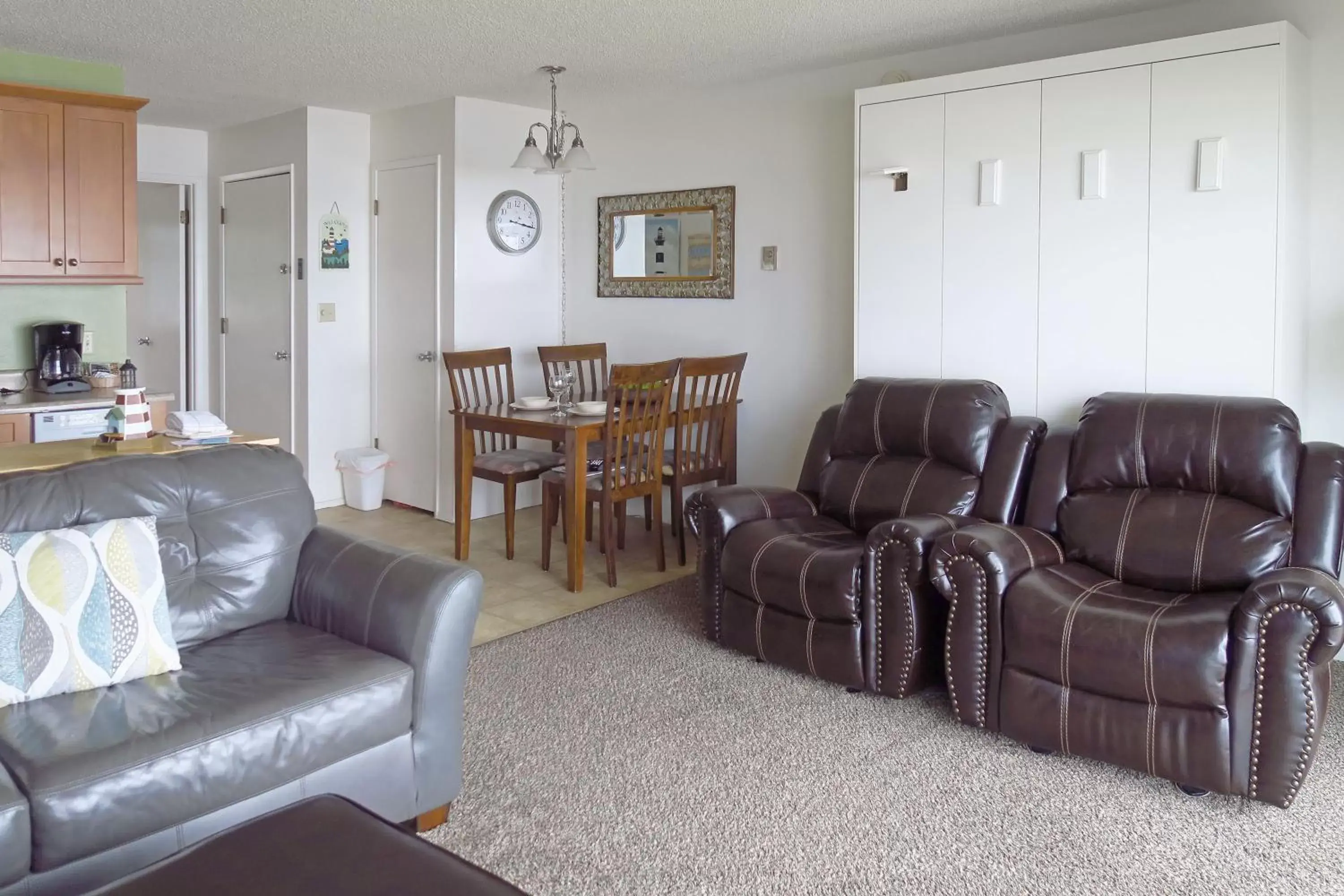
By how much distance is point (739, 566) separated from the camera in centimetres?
360

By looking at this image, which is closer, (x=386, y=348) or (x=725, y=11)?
(x=725, y=11)

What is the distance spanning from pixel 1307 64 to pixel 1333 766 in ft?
7.78

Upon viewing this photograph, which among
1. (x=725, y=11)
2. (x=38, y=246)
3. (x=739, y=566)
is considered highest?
(x=725, y=11)

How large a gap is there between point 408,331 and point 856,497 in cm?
317

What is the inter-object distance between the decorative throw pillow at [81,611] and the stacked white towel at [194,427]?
1.02m

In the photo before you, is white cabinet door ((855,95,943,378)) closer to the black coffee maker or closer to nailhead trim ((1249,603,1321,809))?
nailhead trim ((1249,603,1321,809))

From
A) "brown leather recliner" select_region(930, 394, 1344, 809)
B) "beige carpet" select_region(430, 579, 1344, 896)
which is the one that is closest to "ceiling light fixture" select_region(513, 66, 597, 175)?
"beige carpet" select_region(430, 579, 1344, 896)

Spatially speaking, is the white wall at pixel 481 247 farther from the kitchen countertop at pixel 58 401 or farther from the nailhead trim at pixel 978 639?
the nailhead trim at pixel 978 639

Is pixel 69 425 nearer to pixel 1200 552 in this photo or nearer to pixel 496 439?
pixel 496 439

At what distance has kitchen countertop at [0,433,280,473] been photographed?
9.77 ft

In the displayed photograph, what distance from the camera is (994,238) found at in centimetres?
406

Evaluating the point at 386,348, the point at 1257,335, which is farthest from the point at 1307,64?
the point at 386,348

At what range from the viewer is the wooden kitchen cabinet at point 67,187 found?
15.1 ft

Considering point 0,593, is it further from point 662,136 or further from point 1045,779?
point 662,136
